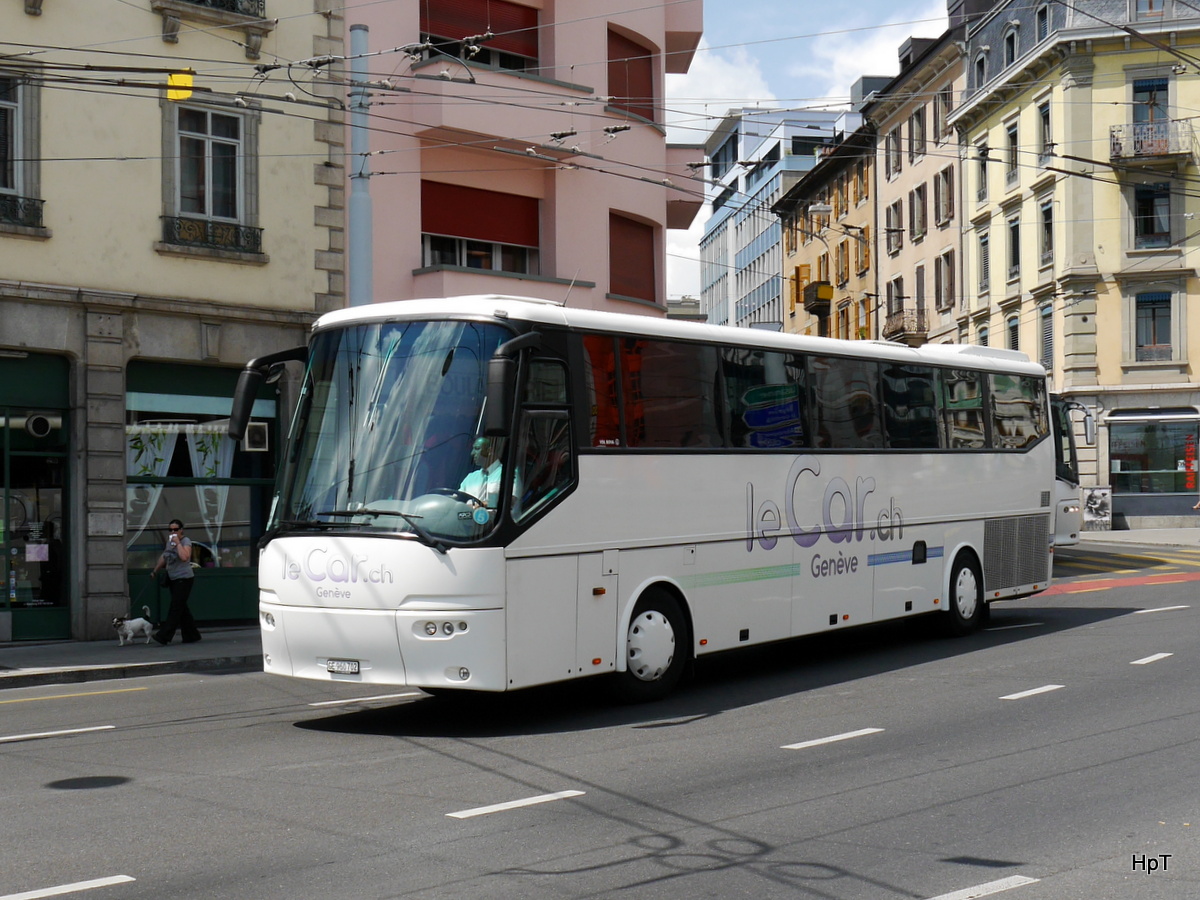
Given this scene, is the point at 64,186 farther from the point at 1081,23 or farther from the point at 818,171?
the point at 818,171

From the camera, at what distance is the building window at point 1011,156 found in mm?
48781

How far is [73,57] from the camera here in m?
18.6

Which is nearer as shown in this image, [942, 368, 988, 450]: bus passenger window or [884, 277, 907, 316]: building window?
[942, 368, 988, 450]: bus passenger window

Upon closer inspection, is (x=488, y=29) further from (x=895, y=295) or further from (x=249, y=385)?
(x=895, y=295)

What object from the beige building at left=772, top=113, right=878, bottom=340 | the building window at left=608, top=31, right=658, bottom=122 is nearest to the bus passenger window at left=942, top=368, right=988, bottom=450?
the building window at left=608, top=31, right=658, bottom=122

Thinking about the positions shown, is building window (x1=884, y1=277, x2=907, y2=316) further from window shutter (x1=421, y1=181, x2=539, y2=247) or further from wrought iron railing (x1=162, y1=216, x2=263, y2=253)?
wrought iron railing (x1=162, y1=216, x2=263, y2=253)

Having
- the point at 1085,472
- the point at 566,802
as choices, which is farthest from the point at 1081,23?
the point at 566,802

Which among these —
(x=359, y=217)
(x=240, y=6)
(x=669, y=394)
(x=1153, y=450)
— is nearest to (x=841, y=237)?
(x=1153, y=450)

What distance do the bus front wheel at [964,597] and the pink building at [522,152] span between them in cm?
736

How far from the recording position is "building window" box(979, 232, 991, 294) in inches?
2035

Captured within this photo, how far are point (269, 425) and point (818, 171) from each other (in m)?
54.5

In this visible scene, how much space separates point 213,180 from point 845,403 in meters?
10.3

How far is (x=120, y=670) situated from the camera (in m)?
15.6

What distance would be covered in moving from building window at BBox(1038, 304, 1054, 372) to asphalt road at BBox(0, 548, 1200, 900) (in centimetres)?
3446
